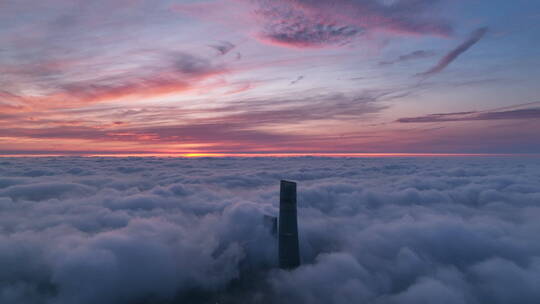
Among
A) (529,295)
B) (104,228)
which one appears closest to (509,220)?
(529,295)

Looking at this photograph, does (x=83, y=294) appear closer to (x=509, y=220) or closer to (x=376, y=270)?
(x=376, y=270)

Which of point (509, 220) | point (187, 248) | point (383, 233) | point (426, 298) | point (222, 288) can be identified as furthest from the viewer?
point (509, 220)

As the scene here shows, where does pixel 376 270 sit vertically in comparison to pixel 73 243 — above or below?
below

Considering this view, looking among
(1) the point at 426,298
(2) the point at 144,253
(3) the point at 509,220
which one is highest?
(2) the point at 144,253

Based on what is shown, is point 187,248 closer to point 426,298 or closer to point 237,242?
point 237,242

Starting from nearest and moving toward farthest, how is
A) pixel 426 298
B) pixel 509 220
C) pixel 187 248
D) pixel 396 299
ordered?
pixel 426 298 → pixel 396 299 → pixel 187 248 → pixel 509 220

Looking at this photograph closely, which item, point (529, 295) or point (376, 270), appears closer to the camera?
point (529, 295)

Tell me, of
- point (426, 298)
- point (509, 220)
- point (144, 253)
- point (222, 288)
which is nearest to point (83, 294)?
point (144, 253)
